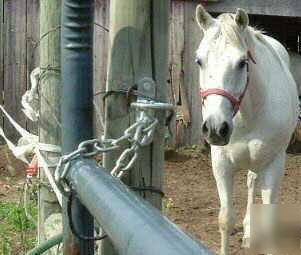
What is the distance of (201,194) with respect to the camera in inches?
263

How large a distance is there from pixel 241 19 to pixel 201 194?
3101 mm

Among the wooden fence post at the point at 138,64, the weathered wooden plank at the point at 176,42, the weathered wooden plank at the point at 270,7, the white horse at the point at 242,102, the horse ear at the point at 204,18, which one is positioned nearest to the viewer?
the wooden fence post at the point at 138,64

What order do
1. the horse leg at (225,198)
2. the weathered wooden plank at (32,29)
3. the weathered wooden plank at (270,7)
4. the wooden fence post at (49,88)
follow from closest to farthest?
1. the wooden fence post at (49,88)
2. the horse leg at (225,198)
3. the weathered wooden plank at (32,29)
4. the weathered wooden plank at (270,7)

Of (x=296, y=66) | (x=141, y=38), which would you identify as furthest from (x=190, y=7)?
(x=141, y=38)

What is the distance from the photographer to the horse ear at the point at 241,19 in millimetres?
3738

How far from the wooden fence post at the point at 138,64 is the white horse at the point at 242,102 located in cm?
149

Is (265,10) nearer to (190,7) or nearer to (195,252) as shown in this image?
(190,7)

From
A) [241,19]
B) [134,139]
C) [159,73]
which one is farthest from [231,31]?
[134,139]

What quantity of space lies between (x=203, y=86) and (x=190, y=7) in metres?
5.06

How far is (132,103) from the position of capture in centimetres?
188

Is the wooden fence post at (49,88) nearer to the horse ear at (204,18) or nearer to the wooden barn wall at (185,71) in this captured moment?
the horse ear at (204,18)

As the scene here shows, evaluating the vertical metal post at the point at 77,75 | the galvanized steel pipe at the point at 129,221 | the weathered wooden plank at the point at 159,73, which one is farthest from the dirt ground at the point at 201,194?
the galvanized steel pipe at the point at 129,221

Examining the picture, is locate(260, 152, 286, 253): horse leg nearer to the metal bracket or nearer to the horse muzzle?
the horse muzzle

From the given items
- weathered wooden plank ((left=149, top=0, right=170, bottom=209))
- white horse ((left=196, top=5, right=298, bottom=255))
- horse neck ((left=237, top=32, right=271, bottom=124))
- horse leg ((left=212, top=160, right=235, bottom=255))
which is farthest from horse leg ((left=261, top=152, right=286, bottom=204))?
weathered wooden plank ((left=149, top=0, right=170, bottom=209))
